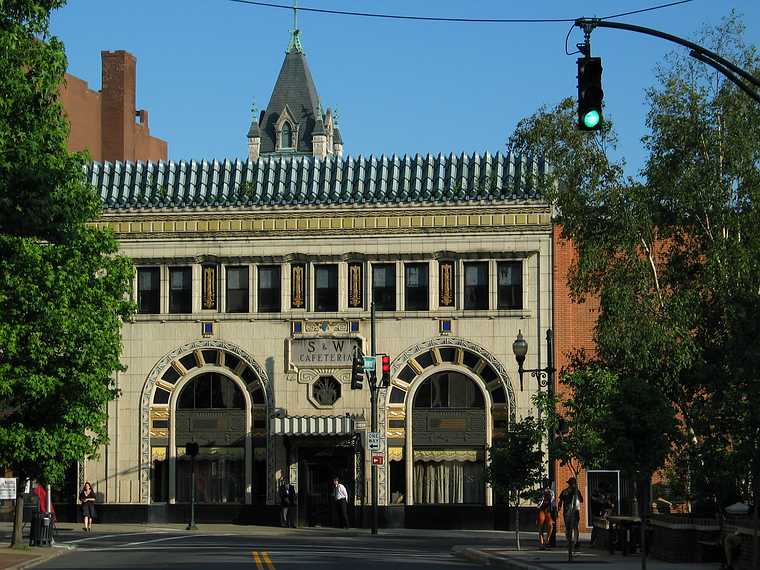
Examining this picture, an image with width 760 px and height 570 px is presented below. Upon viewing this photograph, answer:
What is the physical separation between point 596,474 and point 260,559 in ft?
72.0

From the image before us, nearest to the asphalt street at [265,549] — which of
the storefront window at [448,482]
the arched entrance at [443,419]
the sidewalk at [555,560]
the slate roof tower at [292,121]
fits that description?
the sidewalk at [555,560]

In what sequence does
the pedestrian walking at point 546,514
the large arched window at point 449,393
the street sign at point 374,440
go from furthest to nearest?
the large arched window at point 449,393, the street sign at point 374,440, the pedestrian walking at point 546,514

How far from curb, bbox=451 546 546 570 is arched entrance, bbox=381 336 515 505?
1350cm

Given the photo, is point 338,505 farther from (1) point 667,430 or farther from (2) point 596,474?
(1) point 667,430

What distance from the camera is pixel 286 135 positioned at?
420 ft

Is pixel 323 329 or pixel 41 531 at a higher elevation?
pixel 323 329

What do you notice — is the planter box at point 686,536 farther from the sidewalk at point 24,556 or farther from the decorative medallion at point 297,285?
the decorative medallion at point 297,285

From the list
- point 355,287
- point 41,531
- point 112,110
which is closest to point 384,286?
point 355,287

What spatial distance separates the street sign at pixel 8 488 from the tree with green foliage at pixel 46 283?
0.34 m

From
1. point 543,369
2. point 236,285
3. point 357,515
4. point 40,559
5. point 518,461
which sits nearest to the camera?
point 40,559

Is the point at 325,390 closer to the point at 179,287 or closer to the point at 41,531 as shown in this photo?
the point at 179,287

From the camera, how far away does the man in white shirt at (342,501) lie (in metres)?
51.2

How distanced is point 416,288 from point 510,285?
3.35 metres

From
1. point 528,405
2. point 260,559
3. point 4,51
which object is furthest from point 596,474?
point 4,51
